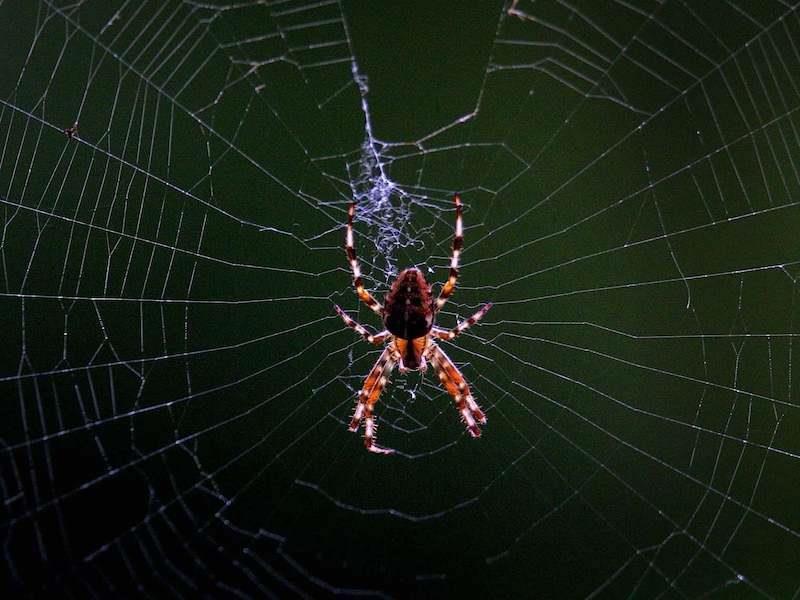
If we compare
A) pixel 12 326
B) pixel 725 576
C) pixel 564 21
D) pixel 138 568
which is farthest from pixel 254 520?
pixel 564 21

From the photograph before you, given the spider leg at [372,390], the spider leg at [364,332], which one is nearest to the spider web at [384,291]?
the spider leg at [372,390]

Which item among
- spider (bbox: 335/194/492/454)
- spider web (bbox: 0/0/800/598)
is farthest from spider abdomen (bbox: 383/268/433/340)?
spider web (bbox: 0/0/800/598)

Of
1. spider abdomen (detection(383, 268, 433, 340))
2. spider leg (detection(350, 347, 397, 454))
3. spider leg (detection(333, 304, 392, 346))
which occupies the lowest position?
spider leg (detection(350, 347, 397, 454))

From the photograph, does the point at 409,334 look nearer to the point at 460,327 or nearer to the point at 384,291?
the point at 460,327

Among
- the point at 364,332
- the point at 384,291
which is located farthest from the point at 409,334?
the point at 384,291

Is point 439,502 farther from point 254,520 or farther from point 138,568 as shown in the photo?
point 138,568

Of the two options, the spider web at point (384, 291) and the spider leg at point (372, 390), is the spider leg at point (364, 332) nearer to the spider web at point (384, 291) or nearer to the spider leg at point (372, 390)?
the spider leg at point (372, 390)

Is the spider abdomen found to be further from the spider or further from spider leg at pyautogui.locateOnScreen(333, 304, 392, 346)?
spider leg at pyautogui.locateOnScreen(333, 304, 392, 346)
